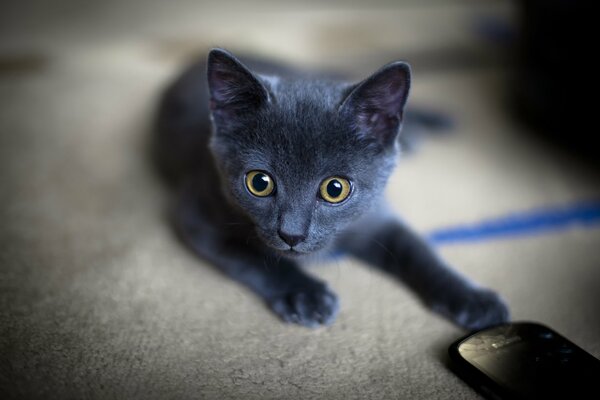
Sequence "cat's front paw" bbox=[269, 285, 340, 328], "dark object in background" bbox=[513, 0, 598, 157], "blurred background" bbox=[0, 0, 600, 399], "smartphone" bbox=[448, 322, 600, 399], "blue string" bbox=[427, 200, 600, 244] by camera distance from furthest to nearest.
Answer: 1. "dark object in background" bbox=[513, 0, 598, 157]
2. "blue string" bbox=[427, 200, 600, 244]
3. "cat's front paw" bbox=[269, 285, 340, 328]
4. "blurred background" bbox=[0, 0, 600, 399]
5. "smartphone" bbox=[448, 322, 600, 399]

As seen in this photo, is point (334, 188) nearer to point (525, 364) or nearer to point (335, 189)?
point (335, 189)

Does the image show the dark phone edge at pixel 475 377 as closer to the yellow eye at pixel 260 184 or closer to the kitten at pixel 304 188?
the kitten at pixel 304 188

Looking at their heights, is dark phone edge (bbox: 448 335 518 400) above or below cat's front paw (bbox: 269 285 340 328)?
above

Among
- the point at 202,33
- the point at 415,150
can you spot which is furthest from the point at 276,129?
the point at 202,33

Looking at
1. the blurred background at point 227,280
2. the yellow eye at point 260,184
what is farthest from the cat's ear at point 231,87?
the blurred background at point 227,280

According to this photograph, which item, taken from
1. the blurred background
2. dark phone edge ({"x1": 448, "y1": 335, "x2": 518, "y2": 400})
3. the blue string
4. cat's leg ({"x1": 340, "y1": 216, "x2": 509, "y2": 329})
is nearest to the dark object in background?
the blurred background

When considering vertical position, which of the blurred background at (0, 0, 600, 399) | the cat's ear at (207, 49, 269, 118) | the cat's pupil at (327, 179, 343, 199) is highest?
the cat's ear at (207, 49, 269, 118)

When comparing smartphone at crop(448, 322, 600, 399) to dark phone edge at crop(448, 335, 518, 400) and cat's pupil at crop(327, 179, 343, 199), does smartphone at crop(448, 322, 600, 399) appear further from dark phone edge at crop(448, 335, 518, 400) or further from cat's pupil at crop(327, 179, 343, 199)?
cat's pupil at crop(327, 179, 343, 199)

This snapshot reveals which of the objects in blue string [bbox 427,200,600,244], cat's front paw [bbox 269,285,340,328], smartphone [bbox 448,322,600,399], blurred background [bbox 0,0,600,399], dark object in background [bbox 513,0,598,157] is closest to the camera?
smartphone [bbox 448,322,600,399]
